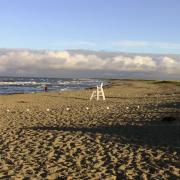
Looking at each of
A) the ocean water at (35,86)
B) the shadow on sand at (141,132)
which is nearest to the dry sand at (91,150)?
the shadow on sand at (141,132)

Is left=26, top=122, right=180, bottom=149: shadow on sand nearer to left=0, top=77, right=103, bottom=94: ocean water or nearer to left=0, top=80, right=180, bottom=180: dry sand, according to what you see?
left=0, top=80, right=180, bottom=180: dry sand

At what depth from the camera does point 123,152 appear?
10.3 m

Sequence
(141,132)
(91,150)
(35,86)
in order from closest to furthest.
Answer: (91,150) < (141,132) < (35,86)

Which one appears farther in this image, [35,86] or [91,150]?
[35,86]

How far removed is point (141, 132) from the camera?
13.5m

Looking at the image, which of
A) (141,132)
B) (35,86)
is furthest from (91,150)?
(35,86)

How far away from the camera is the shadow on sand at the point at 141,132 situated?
1172 centimetres

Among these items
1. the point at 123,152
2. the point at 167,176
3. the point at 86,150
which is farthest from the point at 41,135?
the point at 167,176

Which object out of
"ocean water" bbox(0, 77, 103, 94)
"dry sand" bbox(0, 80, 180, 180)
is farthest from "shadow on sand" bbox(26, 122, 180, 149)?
"ocean water" bbox(0, 77, 103, 94)

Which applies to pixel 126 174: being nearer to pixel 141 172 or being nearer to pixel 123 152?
pixel 141 172

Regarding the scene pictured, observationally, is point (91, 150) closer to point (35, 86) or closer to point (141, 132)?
point (141, 132)

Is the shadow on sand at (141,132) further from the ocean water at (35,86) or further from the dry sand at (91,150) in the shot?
the ocean water at (35,86)

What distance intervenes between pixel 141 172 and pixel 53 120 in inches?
396

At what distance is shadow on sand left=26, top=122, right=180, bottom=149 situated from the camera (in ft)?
38.4
